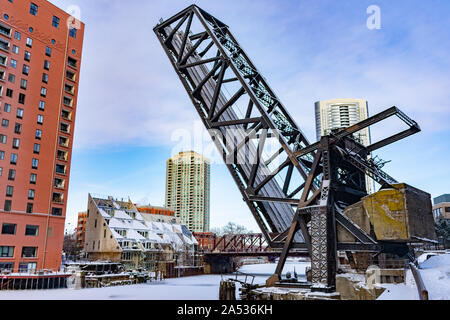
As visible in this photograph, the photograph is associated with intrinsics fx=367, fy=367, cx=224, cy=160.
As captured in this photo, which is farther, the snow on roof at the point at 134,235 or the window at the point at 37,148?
the snow on roof at the point at 134,235

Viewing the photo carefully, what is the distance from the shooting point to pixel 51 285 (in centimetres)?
4503

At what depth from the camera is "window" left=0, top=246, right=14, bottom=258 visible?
46.1 meters

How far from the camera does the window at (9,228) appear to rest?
1860 inches

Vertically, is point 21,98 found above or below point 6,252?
above

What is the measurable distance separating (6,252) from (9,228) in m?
3.07

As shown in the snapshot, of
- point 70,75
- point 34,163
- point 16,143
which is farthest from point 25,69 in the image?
point 34,163

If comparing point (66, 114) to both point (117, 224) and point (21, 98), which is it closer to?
point (21, 98)

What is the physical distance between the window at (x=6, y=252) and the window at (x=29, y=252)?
1523mm

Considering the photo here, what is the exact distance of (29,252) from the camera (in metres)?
48.9

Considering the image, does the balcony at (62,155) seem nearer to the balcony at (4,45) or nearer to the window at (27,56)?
the window at (27,56)

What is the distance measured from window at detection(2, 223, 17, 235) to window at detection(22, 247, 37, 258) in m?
2.65

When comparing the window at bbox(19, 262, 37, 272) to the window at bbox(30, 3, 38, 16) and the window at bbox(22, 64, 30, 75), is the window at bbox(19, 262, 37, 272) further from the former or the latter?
the window at bbox(30, 3, 38, 16)

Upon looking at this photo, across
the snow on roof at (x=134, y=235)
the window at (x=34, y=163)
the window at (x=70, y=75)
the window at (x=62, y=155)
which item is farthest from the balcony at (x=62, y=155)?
the snow on roof at (x=134, y=235)
